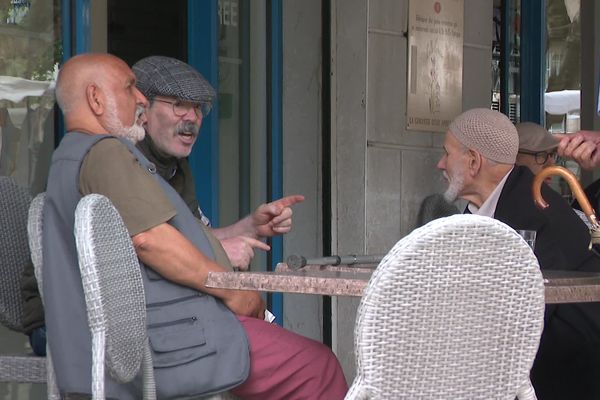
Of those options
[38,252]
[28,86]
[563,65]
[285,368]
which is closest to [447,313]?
[285,368]

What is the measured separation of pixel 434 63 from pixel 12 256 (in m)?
3.16

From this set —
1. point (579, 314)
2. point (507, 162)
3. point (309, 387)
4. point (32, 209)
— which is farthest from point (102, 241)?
point (507, 162)

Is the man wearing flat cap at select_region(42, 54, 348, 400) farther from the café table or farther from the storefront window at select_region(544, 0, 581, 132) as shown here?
the storefront window at select_region(544, 0, 581, 132)

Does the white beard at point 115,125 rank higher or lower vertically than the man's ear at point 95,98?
lower

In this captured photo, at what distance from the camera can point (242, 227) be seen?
429cm

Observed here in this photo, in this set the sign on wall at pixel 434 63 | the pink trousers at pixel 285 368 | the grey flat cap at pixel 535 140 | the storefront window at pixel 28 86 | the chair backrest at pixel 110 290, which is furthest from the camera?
the sign on wall at pixel 434 63

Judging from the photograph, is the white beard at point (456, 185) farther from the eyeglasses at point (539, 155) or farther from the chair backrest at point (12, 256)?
the chair backrest at point (12, 256)

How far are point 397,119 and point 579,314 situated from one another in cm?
214

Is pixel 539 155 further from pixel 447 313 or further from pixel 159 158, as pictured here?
pixel 447 313

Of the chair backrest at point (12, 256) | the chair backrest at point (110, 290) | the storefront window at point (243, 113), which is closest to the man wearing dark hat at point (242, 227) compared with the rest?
the chair backrest at point (110, 290)

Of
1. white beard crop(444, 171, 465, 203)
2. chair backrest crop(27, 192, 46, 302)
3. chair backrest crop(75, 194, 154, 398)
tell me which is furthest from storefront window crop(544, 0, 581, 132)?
chair backrest crop(75, 194, 154, 398)

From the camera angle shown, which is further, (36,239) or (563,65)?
(563,65)

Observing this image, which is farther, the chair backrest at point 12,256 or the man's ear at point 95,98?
the chair backrest at point 12,256

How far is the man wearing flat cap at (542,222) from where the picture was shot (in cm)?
418
